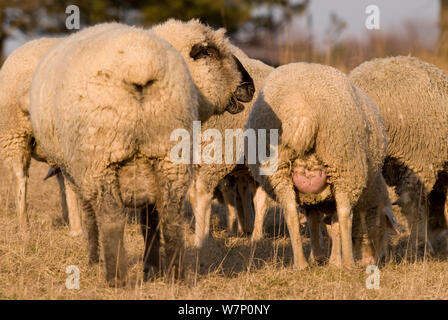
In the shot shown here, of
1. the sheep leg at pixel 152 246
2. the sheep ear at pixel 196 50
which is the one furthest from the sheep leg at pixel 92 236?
the sheep ear at pixel 196 50

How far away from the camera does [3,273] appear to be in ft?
16.8

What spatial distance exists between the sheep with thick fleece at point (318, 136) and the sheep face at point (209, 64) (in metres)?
0.44

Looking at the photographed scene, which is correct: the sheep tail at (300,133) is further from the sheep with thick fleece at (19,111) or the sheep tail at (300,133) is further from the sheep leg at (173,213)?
the sheep with thick fleece at (19,111)

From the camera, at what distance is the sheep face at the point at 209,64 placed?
484cm

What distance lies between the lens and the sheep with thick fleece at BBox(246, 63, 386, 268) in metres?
5.18

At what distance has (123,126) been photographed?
156 inches

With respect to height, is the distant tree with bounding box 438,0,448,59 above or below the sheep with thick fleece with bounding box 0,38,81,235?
above

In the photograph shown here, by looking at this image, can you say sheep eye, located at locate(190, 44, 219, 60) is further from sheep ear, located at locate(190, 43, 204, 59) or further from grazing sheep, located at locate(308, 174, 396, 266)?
grazing sheep, located at locate(308, 174, 396, 266)

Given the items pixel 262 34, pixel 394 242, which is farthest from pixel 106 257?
pixel 262 34

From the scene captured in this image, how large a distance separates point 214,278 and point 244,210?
370 centimetres

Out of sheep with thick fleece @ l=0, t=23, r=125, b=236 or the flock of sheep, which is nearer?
the flock of sheep

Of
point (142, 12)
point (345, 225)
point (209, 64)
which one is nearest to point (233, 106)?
point (209, 64)

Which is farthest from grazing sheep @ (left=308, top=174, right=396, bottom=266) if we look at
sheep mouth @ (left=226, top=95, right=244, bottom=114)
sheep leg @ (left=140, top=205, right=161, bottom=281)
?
sheep leg @ (left=140, top=205, right=161, bottom=281)
